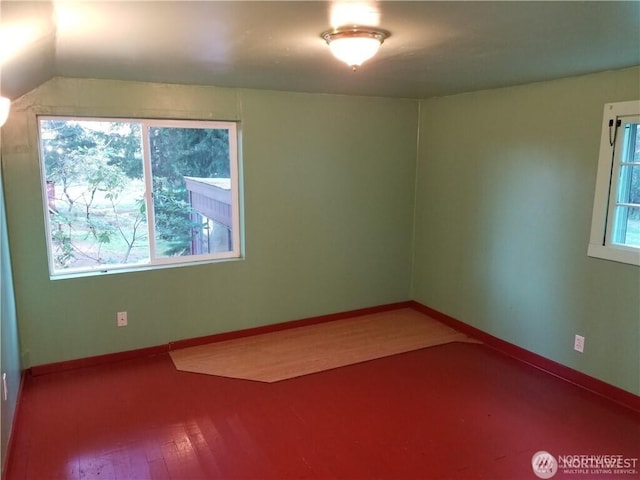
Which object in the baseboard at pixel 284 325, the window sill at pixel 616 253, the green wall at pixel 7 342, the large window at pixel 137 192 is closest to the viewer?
the green wall at pixel 7 342

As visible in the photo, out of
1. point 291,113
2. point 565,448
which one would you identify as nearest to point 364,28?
point 291,113

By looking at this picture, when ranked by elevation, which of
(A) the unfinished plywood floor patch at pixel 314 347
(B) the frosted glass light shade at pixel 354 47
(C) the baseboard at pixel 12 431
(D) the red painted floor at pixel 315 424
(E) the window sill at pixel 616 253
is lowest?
(D) the red painted floor at pixel 315 424

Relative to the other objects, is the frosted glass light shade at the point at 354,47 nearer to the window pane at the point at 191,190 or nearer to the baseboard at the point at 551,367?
the window pane at the point at 191,190

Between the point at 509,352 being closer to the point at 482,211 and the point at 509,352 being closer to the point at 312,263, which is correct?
the point at 482,211

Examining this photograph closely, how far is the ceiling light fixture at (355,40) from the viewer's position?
1976 mm

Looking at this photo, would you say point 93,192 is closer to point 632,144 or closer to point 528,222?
point 528,222

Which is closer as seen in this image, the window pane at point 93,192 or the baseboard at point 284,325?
the window pane at point 93,192

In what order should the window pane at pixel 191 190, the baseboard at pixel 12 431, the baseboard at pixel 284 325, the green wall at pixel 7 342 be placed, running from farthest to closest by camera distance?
the baseboard at pixel 284 325 < the window pane at pixel 191 190 < the green wall at pixel 7 342 < the baseboard at pixel 12 431

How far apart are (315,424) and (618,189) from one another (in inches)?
95.6

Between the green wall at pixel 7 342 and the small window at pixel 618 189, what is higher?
the small window at pixel 618 189

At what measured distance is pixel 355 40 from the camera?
6.56ft

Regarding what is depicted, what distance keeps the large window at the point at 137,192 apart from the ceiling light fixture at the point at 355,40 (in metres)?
1.97

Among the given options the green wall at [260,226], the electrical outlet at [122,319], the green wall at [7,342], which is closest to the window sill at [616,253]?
the green wall at [260,226]

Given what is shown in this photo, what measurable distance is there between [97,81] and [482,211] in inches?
124
